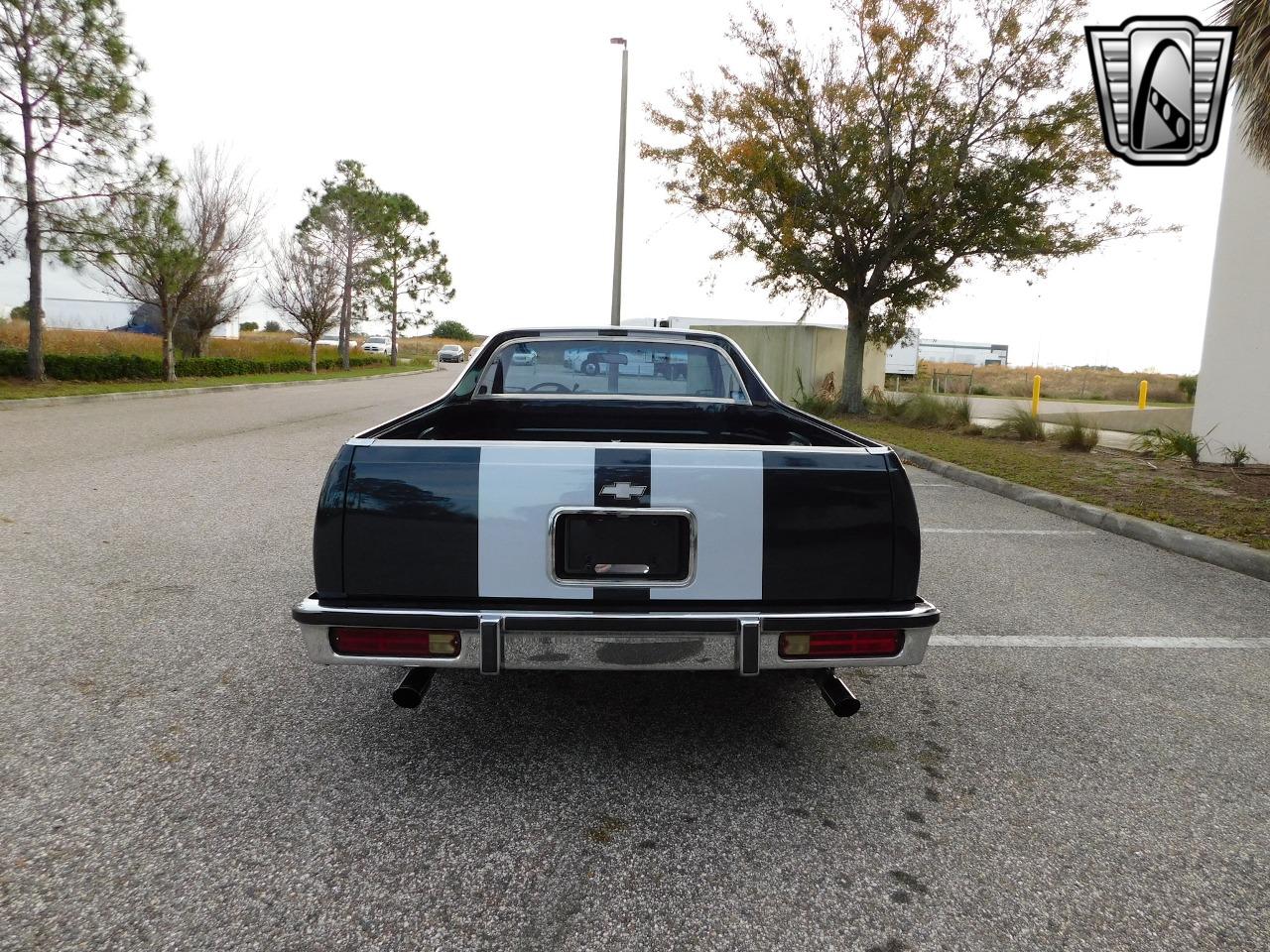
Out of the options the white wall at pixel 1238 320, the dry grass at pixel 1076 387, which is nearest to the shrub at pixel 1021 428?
the white wall at pixel 1238 320

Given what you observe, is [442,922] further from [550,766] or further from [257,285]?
[257,285]

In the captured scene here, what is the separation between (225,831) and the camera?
7.59 ft

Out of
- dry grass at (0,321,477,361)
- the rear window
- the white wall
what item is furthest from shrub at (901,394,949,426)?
dry grass at (0,321,477,361)

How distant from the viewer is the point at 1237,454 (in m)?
10.2

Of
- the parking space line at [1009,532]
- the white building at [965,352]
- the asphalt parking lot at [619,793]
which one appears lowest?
the asphalt parking lot at [619,793]

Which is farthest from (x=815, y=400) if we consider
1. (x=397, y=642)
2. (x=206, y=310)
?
(x=206, y=310)

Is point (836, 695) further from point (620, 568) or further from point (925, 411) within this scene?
point (925, 411)

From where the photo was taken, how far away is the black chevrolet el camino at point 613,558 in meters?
2.44

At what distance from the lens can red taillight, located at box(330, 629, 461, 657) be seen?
246cm

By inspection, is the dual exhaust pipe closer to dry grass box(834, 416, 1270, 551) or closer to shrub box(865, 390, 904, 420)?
dry grass box(834, 416, 1270, 551)

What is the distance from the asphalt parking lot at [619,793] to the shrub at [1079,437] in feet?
27.2

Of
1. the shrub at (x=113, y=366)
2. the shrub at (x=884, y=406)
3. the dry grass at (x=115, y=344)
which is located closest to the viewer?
the shrub at (x=884, y=406)

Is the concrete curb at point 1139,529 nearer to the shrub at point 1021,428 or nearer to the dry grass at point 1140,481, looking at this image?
the dry grass at point 1140,481

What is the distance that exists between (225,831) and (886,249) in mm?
17578
